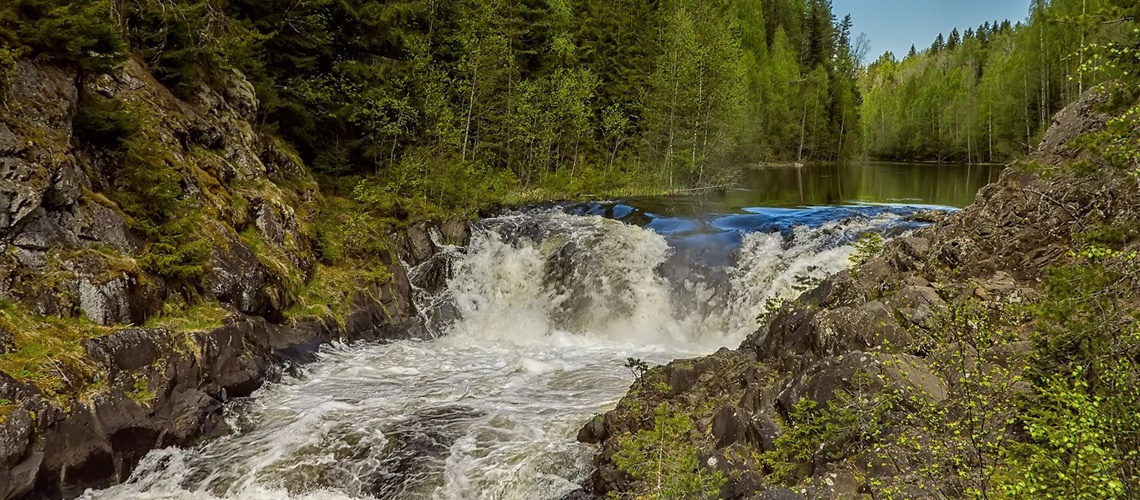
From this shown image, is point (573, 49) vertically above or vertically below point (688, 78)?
above

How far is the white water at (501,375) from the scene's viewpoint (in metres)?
6.85

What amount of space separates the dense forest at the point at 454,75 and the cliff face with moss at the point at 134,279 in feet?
3.18

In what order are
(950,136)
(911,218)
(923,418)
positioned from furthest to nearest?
(950,136), (911,218), (923,418)

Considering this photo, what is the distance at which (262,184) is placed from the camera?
12.5 metres

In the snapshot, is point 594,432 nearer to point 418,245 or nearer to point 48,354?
point 48,354

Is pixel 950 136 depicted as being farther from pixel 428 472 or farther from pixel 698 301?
pixel 428 472

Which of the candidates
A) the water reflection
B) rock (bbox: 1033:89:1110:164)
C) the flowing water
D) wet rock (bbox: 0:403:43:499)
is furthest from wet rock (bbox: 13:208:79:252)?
the water reflection

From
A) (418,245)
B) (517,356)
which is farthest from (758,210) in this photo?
(517,356)

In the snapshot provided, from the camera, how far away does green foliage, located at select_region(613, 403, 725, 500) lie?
5113 millimetres

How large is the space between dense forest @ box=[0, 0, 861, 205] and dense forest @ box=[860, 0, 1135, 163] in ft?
39.3

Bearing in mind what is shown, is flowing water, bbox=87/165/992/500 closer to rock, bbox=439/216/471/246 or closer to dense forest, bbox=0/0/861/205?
rock, bbox=439/216/471/246

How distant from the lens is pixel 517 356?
11656 millimetres

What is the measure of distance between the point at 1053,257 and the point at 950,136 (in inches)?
2692

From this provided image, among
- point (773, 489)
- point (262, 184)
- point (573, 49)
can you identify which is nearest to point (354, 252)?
point (262, 184)
